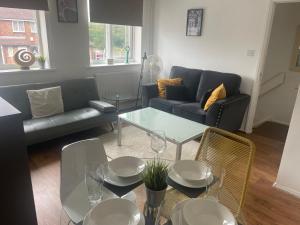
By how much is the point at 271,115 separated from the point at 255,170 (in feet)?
7.19

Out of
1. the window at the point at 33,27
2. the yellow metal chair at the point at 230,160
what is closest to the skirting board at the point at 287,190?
the yellow metal chair at the point at 230,160

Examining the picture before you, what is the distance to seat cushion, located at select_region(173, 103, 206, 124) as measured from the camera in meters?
3.27

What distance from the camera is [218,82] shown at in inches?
146

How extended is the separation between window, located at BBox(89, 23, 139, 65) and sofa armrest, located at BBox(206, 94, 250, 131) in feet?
7.63

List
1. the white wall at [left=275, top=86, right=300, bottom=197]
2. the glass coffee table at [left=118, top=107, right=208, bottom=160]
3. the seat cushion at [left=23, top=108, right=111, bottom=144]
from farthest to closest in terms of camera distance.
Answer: the seat cushion at [left=23, top=108, right=111, bottom=144], the glass coffee table at [left=118, top=107, right=208, bottom=160], the white wall at [left=275, top=86, right=300, bottom=197]

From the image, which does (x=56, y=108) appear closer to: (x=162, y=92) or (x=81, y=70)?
(x=81, y=70)

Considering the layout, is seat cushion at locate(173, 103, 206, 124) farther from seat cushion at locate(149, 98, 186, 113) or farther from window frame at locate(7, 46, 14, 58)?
window frame at locate(7, 46, 14, 58)

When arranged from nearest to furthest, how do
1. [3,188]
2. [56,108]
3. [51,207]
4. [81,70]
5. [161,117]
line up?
[3,188] < [51,207] < [161,117] < [56,108] < [81,70]

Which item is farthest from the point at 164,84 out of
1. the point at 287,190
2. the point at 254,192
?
the point at 287,190

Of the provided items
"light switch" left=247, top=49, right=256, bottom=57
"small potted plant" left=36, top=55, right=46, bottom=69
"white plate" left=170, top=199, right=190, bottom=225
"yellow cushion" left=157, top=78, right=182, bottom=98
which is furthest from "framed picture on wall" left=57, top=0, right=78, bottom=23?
"white plate" left=170, top=199, right=190, bottom=225

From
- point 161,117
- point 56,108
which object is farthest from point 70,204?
point 56,108

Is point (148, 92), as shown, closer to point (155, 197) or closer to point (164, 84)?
point (164, 84)

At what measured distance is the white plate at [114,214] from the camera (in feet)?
3.22

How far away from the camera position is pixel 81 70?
390cm
